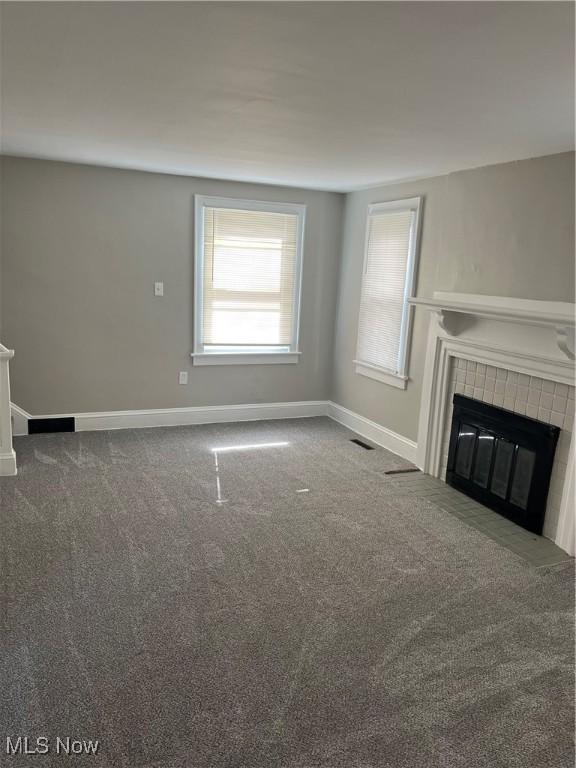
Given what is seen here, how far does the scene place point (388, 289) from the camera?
16.6 feet

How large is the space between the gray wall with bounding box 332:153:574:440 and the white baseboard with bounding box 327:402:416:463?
6cm

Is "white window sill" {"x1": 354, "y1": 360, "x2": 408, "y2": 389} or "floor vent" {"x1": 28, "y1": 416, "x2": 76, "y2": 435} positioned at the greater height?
"white window sill" {"x1": 354, "y1": 360, "x2": 408, "y2": 389}

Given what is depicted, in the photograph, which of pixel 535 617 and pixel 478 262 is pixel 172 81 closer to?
pixel 478 262

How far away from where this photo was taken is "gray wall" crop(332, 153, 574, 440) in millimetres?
3361

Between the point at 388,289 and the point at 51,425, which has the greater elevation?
the point at 388,289

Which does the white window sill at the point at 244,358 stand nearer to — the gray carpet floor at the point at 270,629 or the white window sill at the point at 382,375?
the white window sill at the point at 382,375

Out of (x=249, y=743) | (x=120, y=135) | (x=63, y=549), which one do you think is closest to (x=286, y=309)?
(x=120, y=135)

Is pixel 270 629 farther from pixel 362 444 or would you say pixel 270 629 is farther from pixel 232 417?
pixel 232 417

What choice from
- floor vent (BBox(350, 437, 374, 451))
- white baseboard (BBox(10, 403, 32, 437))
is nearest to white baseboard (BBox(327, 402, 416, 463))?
floor vent (BBox(350, 437, 374, 451))

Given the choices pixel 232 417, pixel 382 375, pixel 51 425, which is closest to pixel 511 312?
pixel 382 375

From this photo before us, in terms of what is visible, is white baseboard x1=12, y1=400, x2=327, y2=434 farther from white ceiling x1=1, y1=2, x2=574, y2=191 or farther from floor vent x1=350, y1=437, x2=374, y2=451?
white ceiling x1=1, y1=2, x2=574, y2=191

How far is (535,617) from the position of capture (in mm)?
2691

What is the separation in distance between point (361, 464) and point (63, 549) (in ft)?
8.07

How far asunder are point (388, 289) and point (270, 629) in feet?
11.1
